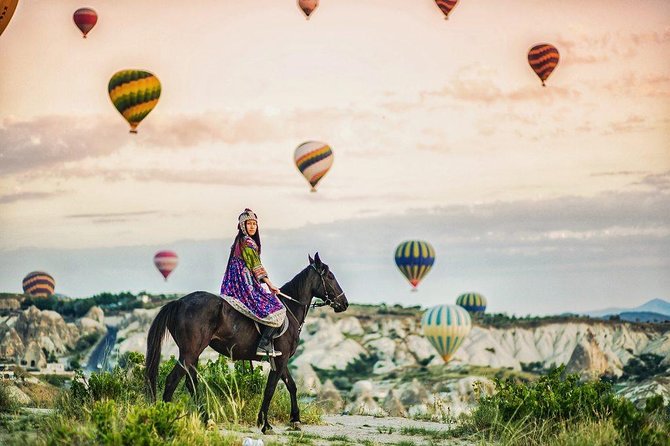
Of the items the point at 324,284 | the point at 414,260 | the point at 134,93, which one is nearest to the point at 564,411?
the point at 324,284

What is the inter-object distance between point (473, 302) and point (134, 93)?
77082mm

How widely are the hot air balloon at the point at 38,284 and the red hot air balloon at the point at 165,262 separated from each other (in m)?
34.1

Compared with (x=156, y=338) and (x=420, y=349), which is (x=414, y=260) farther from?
(x=156, y=338)

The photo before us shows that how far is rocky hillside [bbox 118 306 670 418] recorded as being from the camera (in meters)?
105

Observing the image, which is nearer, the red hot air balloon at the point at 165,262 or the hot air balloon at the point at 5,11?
the hot air balloon at the point at 5,11

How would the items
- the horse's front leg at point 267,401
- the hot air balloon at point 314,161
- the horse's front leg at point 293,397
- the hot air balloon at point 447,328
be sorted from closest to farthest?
the horse's front leg at point 267,401 < the horse's front leg at point 293,397 < the hot air balloon at point 314,161 < the hot air balloon at point 447,328

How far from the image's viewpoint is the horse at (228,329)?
53.6 feet

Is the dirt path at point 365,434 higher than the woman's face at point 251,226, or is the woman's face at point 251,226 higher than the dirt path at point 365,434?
the woman's face at point 251,226

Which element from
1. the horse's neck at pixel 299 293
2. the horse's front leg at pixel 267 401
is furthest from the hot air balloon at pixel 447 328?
the horse's front leg at pixel 267 401

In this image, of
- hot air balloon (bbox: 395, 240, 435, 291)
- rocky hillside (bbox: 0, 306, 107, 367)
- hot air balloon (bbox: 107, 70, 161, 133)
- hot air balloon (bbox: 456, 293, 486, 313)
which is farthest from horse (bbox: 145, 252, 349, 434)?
hot air balloon (bbox: 456, 293, 486, 313)

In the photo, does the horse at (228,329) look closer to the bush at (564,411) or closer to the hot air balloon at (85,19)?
the bush at (564,411)

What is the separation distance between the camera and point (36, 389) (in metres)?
27.1

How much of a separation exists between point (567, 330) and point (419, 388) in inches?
1529

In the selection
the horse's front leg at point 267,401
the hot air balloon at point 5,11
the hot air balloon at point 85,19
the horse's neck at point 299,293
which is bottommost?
the horse's front leg at point 267,401
